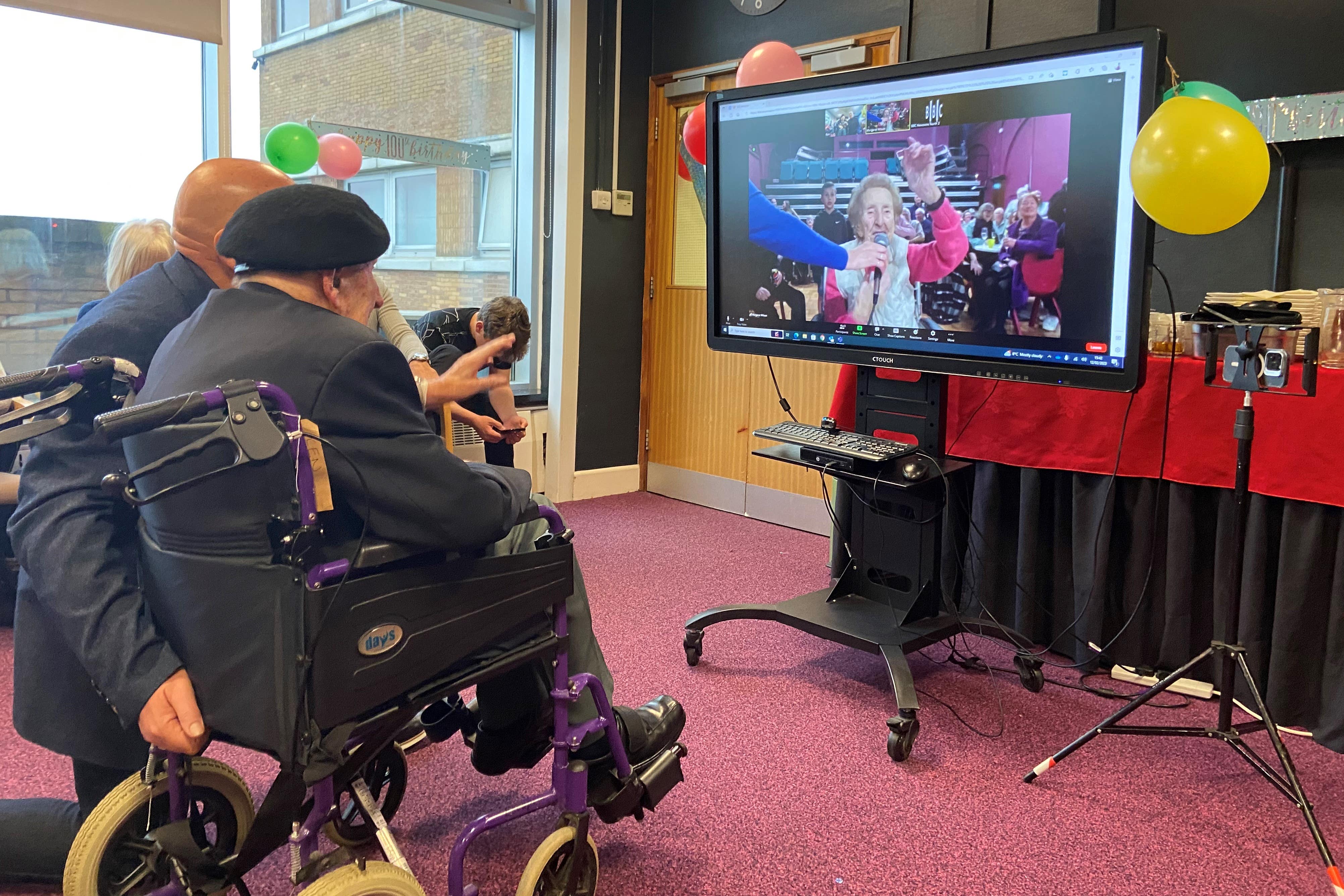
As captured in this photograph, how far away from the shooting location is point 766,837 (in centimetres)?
193

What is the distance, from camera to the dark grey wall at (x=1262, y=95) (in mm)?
2889

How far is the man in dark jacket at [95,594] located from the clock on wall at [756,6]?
3.13 metres

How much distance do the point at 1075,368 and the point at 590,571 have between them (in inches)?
78.7

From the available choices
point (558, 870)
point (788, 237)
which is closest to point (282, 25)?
point (788, 237)

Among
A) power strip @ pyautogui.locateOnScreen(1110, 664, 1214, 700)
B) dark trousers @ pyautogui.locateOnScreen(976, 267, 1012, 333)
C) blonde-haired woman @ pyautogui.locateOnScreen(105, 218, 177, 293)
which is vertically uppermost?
blonde-haired woman @ pyautogui.locateOnScreen(105, 218, 177, 293)

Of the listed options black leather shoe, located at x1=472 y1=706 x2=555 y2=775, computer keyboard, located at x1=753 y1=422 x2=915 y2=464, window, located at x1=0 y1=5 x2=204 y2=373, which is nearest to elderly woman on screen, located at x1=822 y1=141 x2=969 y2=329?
computer keyboard, located at x1=753 y1=422 x2=915 y2=464

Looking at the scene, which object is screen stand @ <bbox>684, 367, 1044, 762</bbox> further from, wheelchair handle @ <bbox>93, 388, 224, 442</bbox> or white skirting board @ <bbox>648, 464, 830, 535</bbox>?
wheelchair handle @ <bbox>93, 388, 224, 442</bbox>

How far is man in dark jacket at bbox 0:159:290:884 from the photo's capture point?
4.31ft

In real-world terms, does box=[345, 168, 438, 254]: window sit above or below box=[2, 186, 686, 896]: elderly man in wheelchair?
above

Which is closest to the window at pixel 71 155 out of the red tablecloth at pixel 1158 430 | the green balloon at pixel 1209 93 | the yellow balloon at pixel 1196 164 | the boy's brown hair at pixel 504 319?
the boy's brown hair at pixel 504 319

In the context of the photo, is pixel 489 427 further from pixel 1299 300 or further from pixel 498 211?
pixel 498 211

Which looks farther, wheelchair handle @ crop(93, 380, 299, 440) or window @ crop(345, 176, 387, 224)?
window @ crop(345, 176, 387, 224)

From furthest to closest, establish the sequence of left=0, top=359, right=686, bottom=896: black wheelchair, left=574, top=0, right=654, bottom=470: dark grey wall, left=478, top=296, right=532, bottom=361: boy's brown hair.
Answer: left=574, top=0, right=654, bottom=470: dark grey wall, left=478, top=296, right=532, bottom=361: boy's brown hair, left=0, top=359, right=686, bottom=896: black wheelchair

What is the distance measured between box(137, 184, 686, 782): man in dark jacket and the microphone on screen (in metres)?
1.39
